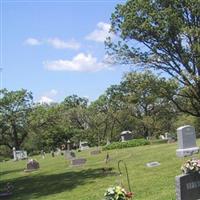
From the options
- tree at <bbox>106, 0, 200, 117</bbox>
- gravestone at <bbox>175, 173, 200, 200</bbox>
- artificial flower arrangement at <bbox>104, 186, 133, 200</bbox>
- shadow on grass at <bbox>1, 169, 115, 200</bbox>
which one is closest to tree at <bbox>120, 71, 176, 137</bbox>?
tree at <bbox>106, 0, 200, 117</bbox>

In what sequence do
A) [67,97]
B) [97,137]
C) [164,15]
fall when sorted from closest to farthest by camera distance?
[164,15], [97,137], [67,97]

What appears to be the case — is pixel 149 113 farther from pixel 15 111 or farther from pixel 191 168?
pixel 191 168

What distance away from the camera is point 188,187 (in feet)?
37.4

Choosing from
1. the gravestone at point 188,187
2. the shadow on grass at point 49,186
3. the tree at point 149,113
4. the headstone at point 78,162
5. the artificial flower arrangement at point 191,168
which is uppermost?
the tree at point 149,113

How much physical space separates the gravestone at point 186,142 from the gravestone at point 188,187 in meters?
16.1

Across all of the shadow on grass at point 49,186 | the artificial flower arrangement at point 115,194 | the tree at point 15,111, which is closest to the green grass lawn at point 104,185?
the shadow on grass at point 49,186

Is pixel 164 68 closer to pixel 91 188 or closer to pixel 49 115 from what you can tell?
pixel 91 188

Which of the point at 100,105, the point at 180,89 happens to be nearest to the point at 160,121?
the point at 100,105

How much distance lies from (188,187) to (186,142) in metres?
17.3

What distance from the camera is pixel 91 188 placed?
20625mm

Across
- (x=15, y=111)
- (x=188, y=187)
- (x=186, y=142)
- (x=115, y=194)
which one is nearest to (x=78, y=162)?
(x=186, y=142)

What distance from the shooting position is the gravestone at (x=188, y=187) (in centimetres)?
1132

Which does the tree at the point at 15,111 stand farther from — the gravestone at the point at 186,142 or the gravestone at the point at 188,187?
the gravestone at the point at 188,187

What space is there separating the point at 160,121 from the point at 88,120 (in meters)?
18.4
